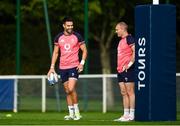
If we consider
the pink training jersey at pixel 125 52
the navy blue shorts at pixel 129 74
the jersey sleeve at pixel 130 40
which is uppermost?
the jersey sleeve at pixel 130 40

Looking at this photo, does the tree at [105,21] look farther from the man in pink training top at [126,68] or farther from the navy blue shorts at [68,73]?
the man in pink training top at [126,68]

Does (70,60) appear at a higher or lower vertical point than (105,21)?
lower

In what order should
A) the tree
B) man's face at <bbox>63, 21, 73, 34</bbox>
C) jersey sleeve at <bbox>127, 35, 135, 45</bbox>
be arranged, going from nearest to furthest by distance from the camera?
jersey sleeve at <bbox>127, 35, 135, 45</bbox> < man's face at <bbox>63, 21, 73, 34</bbox> < the tree

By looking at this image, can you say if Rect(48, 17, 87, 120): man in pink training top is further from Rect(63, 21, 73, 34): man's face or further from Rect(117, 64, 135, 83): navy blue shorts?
Rect(117, 64, 135, 83): navy blue shorts

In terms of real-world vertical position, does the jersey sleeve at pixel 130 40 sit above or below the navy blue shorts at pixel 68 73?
above

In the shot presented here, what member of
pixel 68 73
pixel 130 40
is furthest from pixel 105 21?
pixel 130 40

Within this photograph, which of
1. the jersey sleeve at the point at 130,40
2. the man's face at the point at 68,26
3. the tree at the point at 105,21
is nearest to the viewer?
the jersey sleeve at the point at 130,40

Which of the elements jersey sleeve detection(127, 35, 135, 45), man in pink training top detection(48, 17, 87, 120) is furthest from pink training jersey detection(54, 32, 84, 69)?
jersey sleeve detection(127, 35, 135, 45)

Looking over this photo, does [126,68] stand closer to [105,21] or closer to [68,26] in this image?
[68,26]

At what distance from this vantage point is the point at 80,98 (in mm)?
21172

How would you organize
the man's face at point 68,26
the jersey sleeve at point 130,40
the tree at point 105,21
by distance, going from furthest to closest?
1. the tree at point 105,21
2. the man's face at point 68,26
3. the jersey sleeve at point 130,40

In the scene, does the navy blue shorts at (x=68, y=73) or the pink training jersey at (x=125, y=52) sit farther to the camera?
the navy blue shorts at (x=68, y=73)

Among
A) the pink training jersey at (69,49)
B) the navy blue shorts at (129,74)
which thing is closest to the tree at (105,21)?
the pink training jersey at (69,49)

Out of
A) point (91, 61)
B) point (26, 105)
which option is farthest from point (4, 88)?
point (91, 61)
